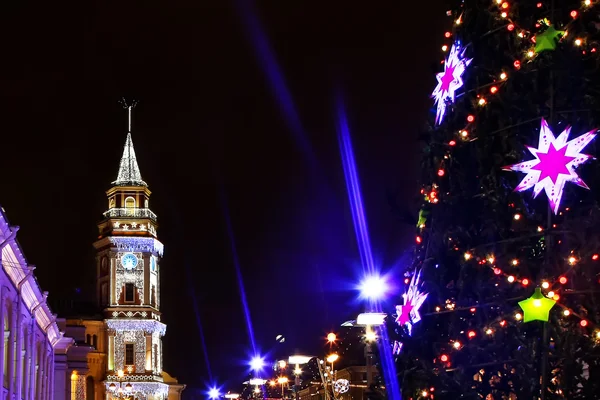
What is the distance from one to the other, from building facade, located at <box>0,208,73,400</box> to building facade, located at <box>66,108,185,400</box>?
39249 mm

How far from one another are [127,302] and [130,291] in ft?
3.59

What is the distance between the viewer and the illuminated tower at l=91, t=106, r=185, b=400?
9081 cm

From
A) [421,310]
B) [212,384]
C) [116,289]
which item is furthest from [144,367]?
[421,310]

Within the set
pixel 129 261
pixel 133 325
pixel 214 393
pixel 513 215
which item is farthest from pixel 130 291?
pixel 513 215

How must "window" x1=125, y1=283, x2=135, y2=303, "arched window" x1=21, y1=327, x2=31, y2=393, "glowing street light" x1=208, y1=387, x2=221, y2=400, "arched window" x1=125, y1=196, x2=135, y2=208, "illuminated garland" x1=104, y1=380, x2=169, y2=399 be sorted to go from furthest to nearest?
"glowing street light" x1=208, y1=387, x2=221, y2=400
"arched window" x1=125, y1=196, x2=135, y2=208
"window" x1=125, y1=283, x2=135, y2=303
"illuminated garland" x1=104, y1=380, x2=169, y2=399
"arched window" x1=21, y1=327, x2=31, y2=393

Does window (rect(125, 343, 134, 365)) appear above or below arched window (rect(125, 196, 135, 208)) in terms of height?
below

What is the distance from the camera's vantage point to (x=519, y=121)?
37.6 ft

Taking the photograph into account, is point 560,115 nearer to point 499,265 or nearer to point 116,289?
point 499,265

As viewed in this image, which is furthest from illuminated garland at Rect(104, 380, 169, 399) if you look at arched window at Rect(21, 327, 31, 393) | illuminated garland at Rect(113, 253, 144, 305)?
arched window at Rect(21, 327, 31, 393)

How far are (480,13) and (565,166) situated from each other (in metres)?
2.39

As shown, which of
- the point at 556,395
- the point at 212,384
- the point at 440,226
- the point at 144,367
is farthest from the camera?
the point at 212,384

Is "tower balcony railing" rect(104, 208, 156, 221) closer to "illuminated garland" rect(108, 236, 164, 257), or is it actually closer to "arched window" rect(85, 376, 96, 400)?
"illuminated garland" rect(108, 236, 164, 257)

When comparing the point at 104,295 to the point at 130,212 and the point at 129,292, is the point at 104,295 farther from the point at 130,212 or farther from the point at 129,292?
the point at 130,212

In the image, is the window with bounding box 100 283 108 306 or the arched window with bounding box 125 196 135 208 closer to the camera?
the window with bounding box 100 283 108 306
